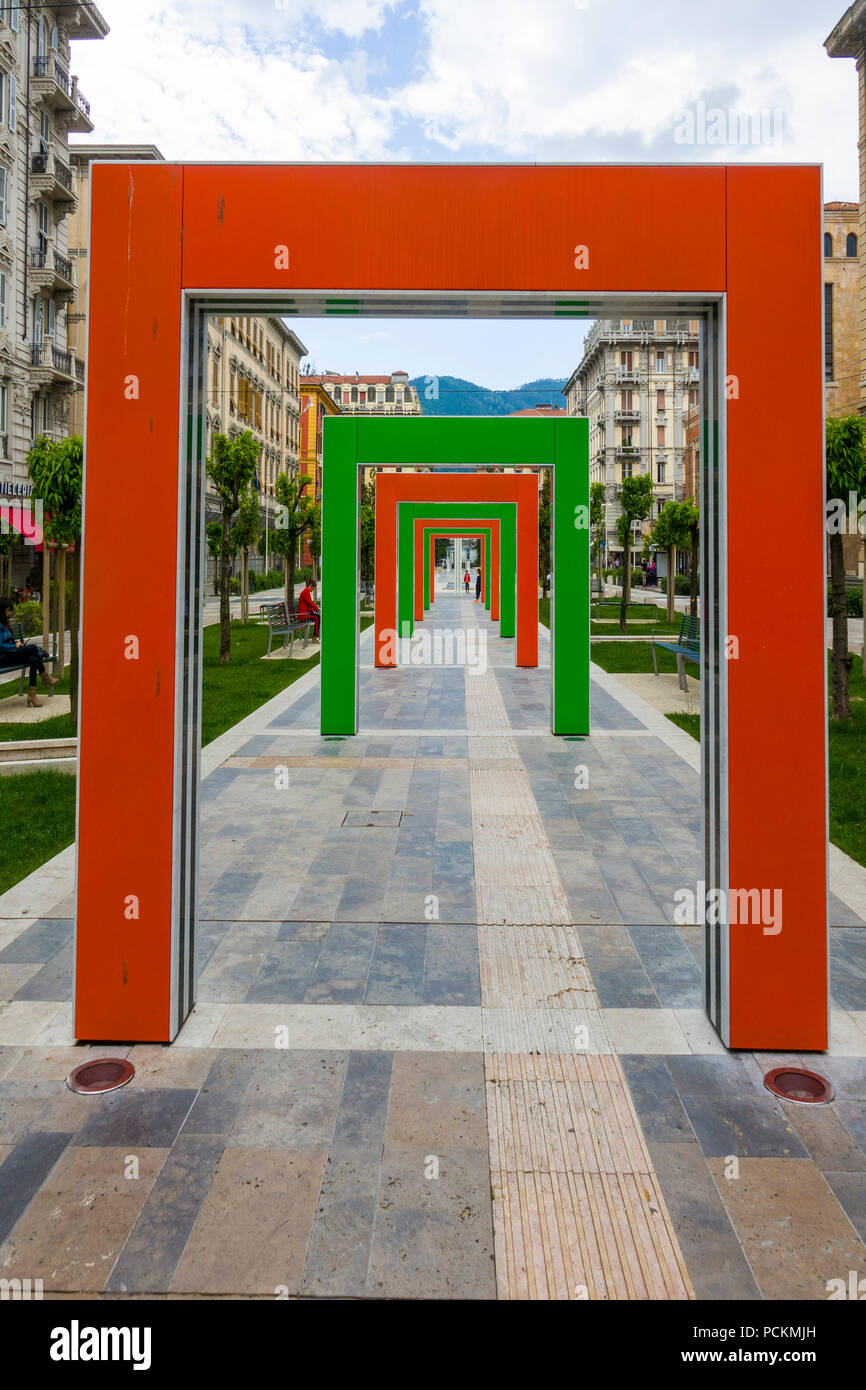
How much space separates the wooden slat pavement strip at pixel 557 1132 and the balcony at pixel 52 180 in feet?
97.9

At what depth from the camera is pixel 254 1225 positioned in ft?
8.59

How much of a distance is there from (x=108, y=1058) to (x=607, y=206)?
3819 millimetres

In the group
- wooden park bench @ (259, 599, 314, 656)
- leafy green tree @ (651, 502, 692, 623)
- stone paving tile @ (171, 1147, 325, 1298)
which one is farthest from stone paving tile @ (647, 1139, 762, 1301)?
leafy green tree @ (651, 502, 692, 623)

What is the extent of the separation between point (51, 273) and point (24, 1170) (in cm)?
3009

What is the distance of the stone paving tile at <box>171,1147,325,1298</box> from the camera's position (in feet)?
7.93

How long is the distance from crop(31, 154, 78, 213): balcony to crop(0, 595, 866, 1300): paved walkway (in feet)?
93.4

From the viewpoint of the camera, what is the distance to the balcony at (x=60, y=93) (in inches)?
1077

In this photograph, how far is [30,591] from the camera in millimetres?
26172

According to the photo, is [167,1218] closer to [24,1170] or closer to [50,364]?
[24,1170]

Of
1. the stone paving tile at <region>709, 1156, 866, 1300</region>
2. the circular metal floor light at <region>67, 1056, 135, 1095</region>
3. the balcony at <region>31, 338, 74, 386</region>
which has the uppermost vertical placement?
the balcony at <region>31, 338, 74, 386</region>

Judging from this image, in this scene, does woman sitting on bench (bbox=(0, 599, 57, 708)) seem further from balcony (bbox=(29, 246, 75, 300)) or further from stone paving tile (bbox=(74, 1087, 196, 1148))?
balcony (bbox=(29, 246, 75, 300))

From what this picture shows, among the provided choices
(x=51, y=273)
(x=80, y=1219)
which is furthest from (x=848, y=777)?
(x=51, y=273)
